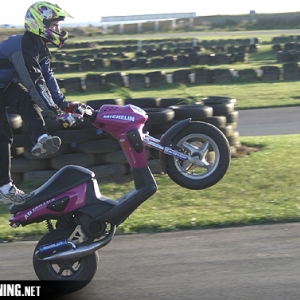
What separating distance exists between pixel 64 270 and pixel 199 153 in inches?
54.6

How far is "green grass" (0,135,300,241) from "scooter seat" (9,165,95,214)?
156 cm

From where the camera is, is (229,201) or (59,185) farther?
(229,201)

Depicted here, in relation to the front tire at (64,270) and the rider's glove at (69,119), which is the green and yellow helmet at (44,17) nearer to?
the rider's glove at (69,119)

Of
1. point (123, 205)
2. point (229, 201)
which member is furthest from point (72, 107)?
point (229, 201)

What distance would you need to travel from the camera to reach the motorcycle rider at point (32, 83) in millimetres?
4633

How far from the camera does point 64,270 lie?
4.52 metres

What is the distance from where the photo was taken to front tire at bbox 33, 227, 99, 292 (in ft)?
14.6

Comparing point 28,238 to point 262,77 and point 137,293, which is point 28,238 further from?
point 262,77

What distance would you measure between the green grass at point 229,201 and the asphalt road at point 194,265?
321mm

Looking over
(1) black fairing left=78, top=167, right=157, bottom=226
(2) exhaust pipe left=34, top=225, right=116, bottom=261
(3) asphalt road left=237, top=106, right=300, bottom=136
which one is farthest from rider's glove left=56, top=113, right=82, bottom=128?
(3) asphalt road left=237, top=106, right=300, bottom=136

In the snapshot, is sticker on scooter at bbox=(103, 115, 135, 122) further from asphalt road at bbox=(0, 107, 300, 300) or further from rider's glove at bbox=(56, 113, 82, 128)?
asphalt road at bbox=(0, 107, 300, 300)

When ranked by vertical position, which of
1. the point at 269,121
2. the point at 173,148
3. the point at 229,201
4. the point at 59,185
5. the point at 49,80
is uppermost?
the point at 49,80

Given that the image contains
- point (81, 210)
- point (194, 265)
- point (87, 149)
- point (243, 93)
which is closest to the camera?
point (81, 210)

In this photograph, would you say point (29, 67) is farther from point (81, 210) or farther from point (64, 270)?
point (64, 270)
